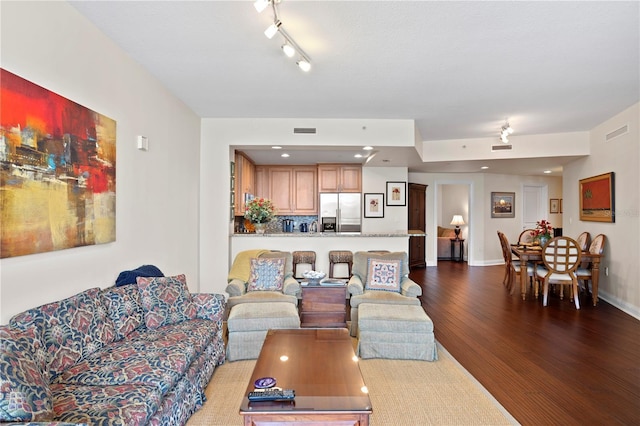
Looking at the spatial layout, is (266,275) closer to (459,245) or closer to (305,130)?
(305,130)

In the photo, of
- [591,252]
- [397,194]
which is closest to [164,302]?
[397,194]

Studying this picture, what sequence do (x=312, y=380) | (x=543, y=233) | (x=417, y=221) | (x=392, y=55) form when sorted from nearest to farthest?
(x=312, y=380) → (x=392, y=55) → (x=543, y=233) → (x=417, y=221)

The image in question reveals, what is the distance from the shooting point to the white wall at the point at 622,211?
15.2 ft

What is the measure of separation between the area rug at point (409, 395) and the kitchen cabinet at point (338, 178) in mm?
4638

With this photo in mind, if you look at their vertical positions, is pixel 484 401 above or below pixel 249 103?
below

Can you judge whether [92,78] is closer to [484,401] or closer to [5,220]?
[5,220]

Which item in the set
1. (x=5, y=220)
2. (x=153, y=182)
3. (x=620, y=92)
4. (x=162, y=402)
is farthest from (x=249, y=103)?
(x=620, y=92)

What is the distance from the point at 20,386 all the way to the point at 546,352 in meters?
4.04

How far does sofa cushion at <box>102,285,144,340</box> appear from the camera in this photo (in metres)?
2.44

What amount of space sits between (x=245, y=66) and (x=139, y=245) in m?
1.90

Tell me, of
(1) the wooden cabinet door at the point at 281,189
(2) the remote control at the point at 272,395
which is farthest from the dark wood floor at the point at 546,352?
(1) the wooden cabinet door at the point at 281,189

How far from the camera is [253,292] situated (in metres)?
4.06

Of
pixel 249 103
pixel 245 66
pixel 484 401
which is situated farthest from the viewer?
pixel 249 103

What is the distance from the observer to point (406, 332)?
3.28 meters
